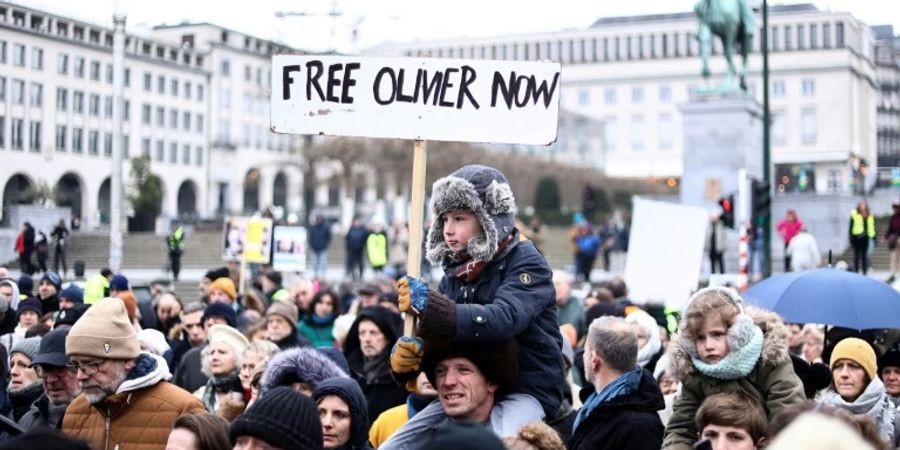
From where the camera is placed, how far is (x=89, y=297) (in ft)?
41.3

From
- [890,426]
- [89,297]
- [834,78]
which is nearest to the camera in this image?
[890,426]

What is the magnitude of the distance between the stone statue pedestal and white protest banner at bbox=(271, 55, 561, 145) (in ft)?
87.2

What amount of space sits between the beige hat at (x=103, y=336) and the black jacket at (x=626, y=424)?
193 cm

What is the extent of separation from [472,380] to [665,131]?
105721 mm

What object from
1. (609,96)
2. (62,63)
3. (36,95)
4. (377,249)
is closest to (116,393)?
(377,249)

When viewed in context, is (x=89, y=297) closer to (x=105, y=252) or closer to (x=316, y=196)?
(x=105, y=252)

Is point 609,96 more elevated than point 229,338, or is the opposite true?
point 609,96

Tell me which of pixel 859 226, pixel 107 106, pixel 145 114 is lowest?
pixel 859 226

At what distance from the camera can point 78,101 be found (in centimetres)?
4816

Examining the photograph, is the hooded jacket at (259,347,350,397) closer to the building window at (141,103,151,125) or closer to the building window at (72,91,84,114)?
the building window at (72,91,84,114)

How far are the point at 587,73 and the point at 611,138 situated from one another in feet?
20.4

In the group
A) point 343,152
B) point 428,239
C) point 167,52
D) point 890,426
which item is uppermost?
point 167,52

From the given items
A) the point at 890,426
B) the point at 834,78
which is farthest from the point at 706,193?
the point at 834,78

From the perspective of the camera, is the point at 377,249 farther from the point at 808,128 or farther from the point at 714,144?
the point at 808,128
